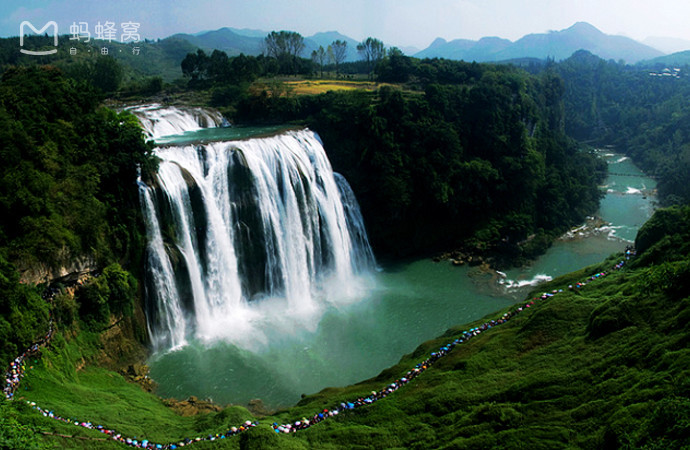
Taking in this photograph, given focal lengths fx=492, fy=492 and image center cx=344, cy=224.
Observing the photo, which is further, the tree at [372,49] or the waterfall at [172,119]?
the tree at [372,49]

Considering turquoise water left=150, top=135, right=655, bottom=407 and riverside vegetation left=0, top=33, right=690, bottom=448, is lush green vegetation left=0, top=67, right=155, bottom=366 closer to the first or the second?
riverside vegetation left=0, top=33, right=690, bottom=448

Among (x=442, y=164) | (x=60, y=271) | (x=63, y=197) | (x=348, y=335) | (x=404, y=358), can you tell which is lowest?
(x=348, y=335)

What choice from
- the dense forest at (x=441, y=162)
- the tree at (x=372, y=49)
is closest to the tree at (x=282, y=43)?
the tree at (x=372, y=49)

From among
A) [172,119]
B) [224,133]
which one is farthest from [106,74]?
[224,133]

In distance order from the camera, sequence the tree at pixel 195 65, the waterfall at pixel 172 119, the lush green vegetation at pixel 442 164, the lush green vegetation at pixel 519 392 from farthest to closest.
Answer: the tree at pixel 195 65, the lush green vegetation at pixel 442 164, the waterfall at pixel 172 119, the lush green vegetation at pixel 519 392

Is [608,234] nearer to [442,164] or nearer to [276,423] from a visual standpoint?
[442,164]

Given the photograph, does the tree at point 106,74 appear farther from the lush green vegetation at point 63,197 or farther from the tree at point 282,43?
the tree at point 282,43
